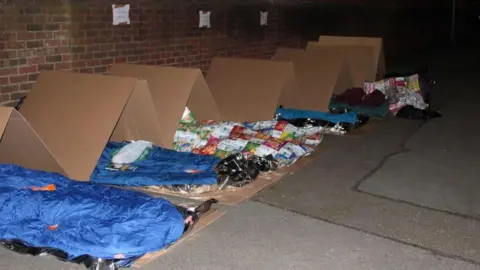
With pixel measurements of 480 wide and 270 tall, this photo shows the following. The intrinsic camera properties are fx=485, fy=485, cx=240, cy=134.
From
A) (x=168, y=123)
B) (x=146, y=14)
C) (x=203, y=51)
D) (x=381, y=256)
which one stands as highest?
(x=146, y=14)

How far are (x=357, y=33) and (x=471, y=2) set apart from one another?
11868 millimetres

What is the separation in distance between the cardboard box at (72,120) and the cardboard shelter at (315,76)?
6.71ft

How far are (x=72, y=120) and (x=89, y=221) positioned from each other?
1.11m

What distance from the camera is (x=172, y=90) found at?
387 cm

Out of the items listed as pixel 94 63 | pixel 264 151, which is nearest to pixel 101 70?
pixel 94 63

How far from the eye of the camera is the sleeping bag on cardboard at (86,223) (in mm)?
2279

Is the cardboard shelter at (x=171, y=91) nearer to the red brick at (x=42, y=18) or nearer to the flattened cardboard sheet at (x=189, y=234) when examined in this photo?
the red brick at (x=42, y=18)

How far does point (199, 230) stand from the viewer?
2660 millimetres

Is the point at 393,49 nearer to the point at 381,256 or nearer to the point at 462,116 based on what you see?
the point at 462,116

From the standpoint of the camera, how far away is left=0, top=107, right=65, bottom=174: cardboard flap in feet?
9.46

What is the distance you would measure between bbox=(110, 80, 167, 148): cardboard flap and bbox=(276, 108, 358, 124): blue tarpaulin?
1.49 meters

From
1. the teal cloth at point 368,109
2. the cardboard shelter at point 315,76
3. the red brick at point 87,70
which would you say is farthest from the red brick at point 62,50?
the teal cloth at point 368,109

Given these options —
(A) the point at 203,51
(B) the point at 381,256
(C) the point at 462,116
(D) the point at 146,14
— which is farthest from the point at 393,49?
(B) the point at 381,256

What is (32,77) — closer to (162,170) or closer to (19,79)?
(19,79)
